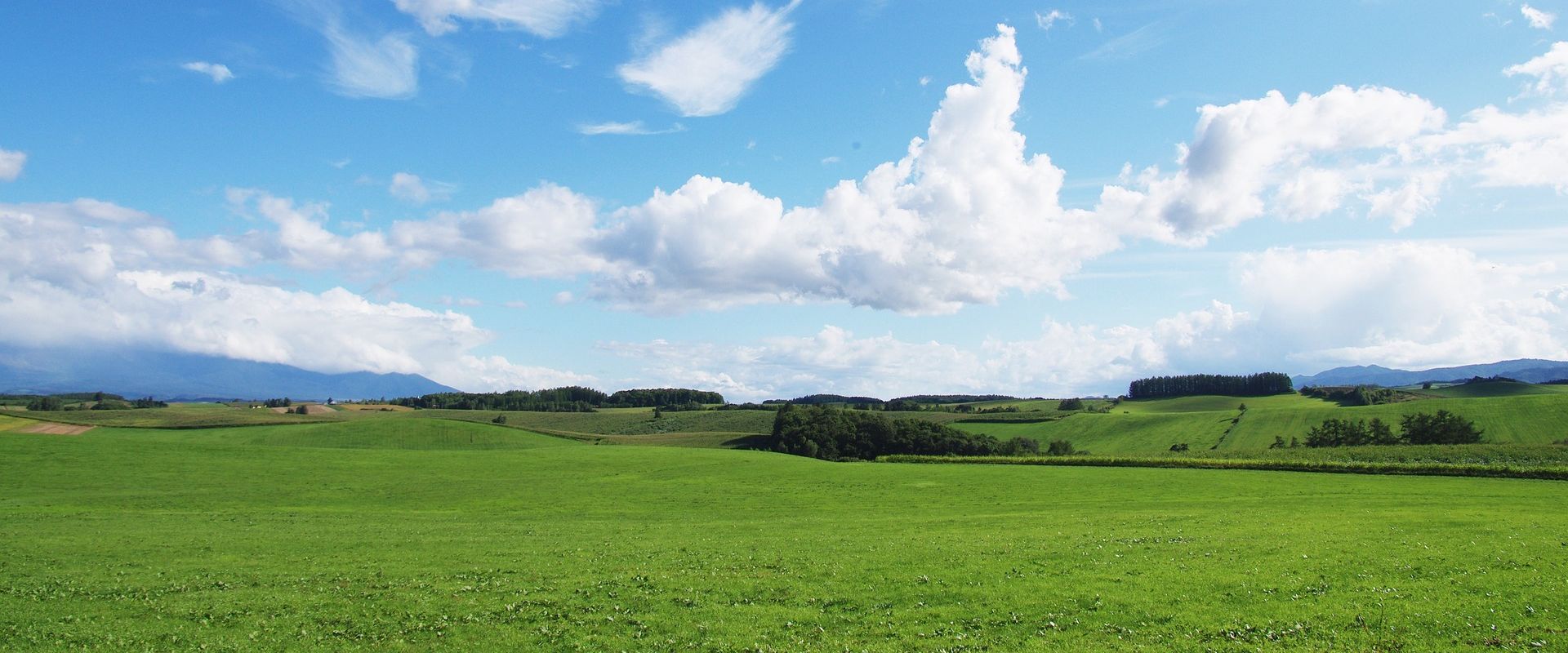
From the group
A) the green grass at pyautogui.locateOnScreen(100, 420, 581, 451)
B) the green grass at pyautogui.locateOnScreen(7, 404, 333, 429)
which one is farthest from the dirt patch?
the green grass at pyautogui.locateOnScreen(7, 404, 333, 429)

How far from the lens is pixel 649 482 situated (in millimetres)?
67375

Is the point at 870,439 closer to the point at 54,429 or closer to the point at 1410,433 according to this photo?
the point at 1410,433

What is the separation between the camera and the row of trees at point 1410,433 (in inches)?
4444

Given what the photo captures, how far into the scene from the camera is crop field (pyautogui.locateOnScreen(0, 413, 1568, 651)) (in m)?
17.2

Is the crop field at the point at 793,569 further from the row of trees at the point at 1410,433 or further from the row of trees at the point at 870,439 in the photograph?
the row of trees at the point at 870,439

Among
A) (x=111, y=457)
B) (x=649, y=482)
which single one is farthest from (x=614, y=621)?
(x=111, y=457)

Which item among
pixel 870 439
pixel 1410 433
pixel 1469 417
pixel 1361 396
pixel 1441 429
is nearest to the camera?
pixel 1441 429

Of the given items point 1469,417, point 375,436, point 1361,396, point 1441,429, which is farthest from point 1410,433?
point 375,436

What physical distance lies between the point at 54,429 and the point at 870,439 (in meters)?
105

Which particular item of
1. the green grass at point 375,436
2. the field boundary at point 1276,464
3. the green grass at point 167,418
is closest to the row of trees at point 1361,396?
the field boundary at point 1276,464

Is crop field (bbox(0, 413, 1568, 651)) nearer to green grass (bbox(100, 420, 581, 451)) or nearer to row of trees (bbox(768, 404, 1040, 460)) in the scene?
green grass (bbox(100, 420, 581, 451))

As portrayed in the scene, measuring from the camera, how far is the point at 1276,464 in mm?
74875

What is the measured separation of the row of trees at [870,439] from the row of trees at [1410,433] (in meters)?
40.7

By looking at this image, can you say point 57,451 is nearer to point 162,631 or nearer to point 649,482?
point 649,482
